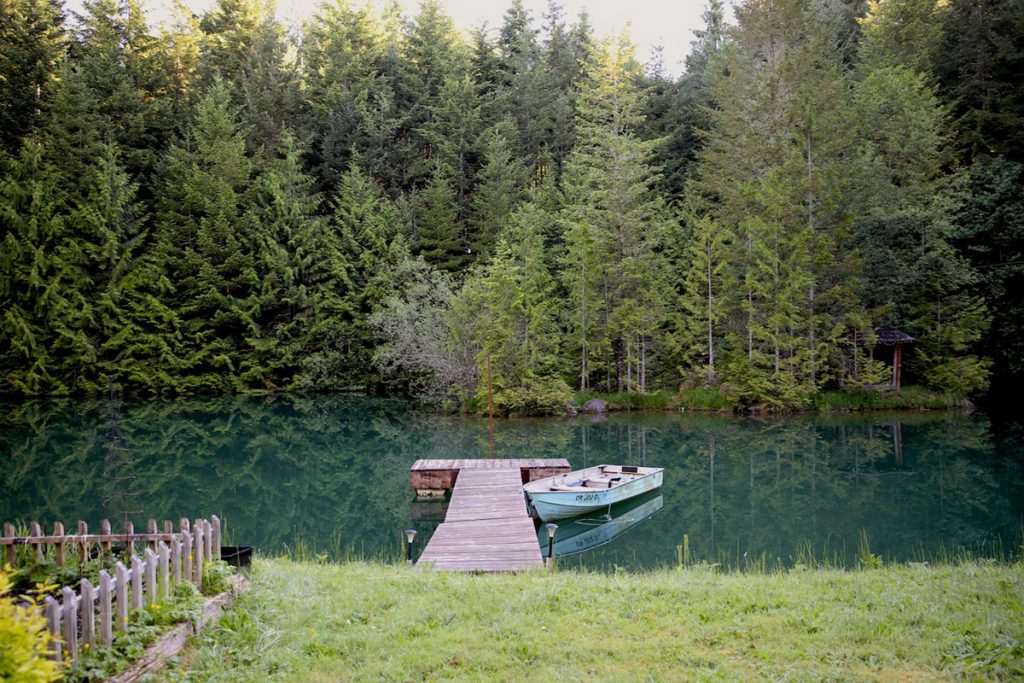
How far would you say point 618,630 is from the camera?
17.4 feet

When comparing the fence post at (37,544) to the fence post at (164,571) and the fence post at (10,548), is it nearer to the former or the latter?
the fence post at (10,548)

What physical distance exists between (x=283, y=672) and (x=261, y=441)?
17080 mm

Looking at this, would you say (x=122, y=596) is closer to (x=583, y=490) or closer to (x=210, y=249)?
(x=583, y=490)

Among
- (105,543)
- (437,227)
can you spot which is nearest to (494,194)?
(437,227)

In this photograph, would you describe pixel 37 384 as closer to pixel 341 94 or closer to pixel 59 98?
pixel 59 98

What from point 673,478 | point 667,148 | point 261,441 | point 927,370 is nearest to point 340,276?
point 261,441

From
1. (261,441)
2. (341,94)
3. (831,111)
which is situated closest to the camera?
(261,441)

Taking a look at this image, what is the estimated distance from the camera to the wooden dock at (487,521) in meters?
8.39

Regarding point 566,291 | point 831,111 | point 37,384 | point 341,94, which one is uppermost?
point 341,94

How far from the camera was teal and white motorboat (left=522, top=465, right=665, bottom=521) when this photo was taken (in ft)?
39.9

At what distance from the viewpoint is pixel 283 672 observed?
4.58 meters

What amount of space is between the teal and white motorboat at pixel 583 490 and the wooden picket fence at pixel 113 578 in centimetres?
682

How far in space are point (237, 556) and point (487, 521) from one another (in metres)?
4.80

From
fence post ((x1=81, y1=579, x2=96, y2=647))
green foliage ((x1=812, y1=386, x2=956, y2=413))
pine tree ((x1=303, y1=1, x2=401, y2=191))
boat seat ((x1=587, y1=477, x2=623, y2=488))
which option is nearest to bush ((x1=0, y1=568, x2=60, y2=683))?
fence post ((x1=81, y1=579, x2=96, y2=647))
